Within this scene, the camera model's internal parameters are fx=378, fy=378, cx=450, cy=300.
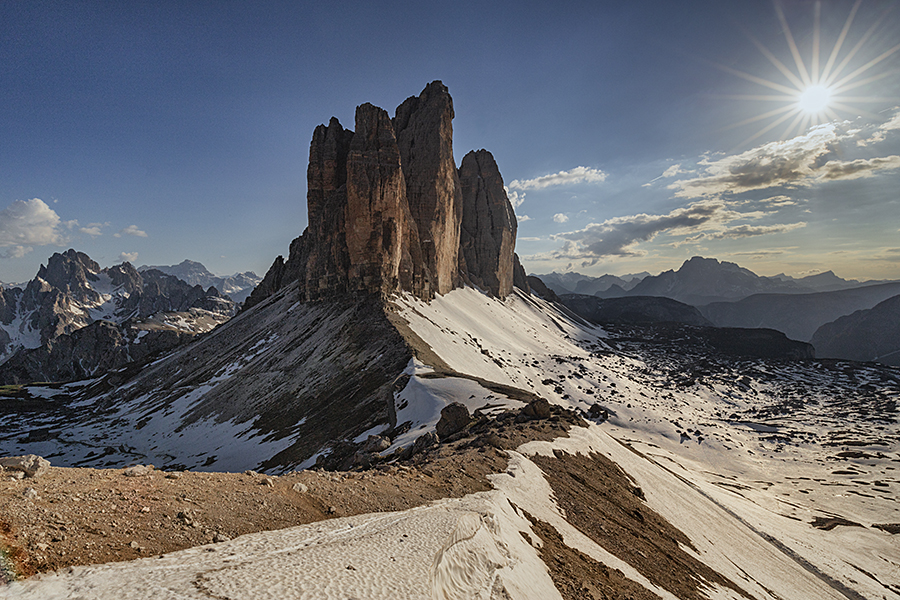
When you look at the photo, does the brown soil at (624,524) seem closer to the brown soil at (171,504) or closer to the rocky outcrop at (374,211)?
the brown soil at (171,504)

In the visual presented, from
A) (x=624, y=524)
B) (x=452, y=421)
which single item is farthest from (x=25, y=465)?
(x=624, y=524)

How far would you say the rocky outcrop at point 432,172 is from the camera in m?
82.5

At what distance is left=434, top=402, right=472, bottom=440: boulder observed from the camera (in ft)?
69.8

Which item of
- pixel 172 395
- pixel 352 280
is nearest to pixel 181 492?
pixel 352 280

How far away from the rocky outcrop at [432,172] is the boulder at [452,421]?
59.3 meters

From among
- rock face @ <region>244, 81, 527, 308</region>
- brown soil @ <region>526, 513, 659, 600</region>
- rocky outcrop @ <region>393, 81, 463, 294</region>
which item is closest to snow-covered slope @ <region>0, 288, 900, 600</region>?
brown soil @ <region>526, 513, 659, 600</region>

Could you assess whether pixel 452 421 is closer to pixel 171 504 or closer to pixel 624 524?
pixel 624 524

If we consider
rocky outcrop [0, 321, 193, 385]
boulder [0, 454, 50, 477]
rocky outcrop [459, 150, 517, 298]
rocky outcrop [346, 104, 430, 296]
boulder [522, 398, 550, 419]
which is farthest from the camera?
rocky outcrop [459, 150, 517, 298]

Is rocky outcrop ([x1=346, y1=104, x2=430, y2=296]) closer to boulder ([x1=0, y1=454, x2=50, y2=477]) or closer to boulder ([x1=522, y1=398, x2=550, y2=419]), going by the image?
boulder ([x1=522, y1=398, x2=550, y2=419])

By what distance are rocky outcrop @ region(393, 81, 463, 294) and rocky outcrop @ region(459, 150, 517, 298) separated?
3042cm

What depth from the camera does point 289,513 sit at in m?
9.34

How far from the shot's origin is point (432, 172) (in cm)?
8375

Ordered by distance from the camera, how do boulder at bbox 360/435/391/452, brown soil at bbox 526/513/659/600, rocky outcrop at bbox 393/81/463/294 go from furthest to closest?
1. rocky outcrop at bbox 393/81/463/294
2. boulder at bbox 360/435/391/452
3. brown soil at bbox 526/513/659/600

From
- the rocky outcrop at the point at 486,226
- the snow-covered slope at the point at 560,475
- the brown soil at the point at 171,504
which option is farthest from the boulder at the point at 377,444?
the rocky outcrop at the point at 486,226
